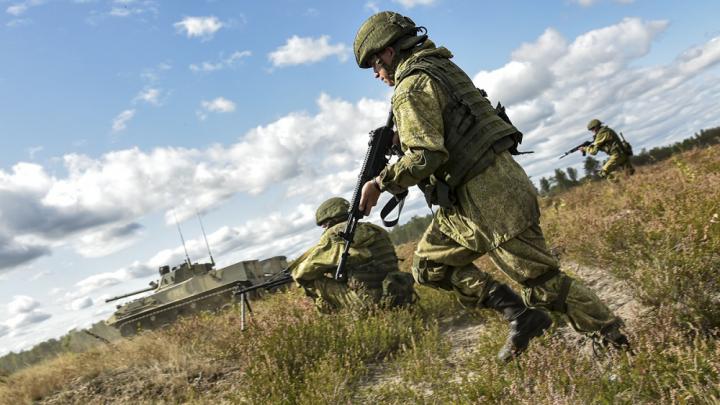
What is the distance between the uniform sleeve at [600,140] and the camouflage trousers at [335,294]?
9884mm

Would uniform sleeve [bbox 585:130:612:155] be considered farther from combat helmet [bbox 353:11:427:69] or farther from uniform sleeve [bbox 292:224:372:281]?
combat helmet [bbox 353:11:427:69]

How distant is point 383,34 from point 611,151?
39.1 ft

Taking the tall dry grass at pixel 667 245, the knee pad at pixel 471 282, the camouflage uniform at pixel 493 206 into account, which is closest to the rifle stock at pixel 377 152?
the camouflage uniform at pixel 493 206

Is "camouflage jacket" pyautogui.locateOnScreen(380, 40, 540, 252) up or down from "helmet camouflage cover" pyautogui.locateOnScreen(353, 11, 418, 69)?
down

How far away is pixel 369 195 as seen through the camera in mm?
3441

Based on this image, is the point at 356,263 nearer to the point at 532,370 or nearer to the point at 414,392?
the point at 414,392

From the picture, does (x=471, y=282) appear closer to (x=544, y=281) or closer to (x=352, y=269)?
(x=544, y=281)

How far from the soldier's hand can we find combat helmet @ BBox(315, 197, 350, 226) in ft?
10.5

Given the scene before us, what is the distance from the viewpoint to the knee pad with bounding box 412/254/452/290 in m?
3.65

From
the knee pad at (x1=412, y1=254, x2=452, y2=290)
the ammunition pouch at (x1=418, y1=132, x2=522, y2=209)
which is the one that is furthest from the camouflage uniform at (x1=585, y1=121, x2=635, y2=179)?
the ammunition pouch at (x1=418, y1=132, x2=522, y2=209)

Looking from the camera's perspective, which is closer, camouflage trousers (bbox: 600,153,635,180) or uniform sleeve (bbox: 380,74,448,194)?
uniform sleeve (bbox: 380,74,448,194)

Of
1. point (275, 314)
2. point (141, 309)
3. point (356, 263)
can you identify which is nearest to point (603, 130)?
point (356, 263)

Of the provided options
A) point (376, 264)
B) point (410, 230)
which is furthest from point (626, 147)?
point (410, 230)

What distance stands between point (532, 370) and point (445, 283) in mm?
972
